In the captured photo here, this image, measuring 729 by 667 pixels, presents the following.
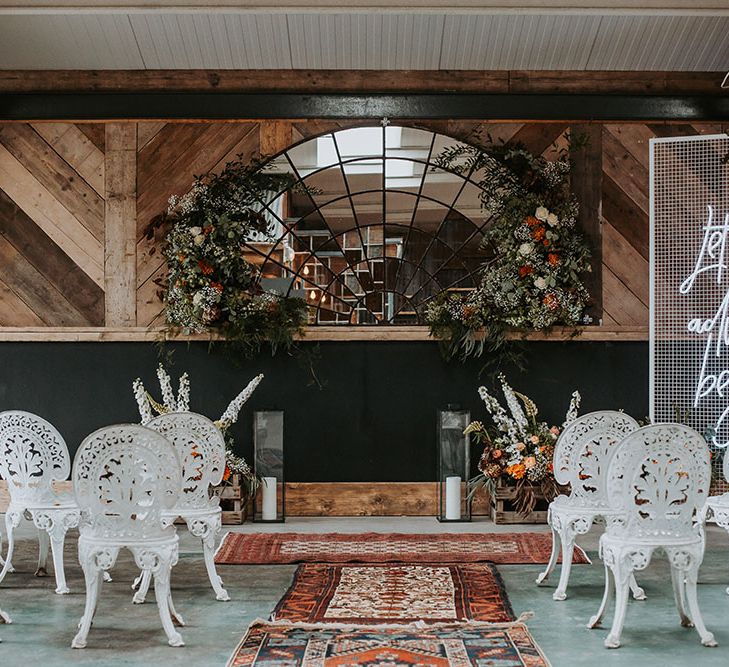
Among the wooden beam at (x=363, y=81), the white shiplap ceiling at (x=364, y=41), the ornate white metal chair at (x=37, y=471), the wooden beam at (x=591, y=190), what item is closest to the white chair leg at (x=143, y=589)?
the ornate white metal chair at (x=37, y=471)

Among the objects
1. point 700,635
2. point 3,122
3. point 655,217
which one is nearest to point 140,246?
point 3,122

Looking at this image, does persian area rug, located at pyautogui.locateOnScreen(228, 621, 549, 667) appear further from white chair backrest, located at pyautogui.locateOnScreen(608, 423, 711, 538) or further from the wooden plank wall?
the wooden plank wall

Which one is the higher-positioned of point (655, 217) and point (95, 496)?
point (655, 217)

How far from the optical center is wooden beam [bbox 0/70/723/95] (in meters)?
8.95

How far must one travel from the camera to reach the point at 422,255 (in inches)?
360

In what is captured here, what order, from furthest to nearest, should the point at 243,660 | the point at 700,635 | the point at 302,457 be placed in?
the point at 302,457 → the point at 700,635 → the point at 243,660

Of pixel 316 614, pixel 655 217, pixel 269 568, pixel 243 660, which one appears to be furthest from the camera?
pixel 655 217

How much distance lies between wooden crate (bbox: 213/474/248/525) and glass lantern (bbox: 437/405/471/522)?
164cm

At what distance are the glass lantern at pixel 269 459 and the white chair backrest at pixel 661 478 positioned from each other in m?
4.02

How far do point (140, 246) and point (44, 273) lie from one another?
35.2 inches

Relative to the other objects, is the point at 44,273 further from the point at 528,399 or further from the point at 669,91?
the point at 669,91

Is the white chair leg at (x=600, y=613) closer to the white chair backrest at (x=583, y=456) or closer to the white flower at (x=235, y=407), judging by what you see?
the white chair backrest at (x=583, y=456)

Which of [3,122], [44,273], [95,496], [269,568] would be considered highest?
[3,122]

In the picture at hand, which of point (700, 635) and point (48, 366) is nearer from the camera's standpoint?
point (700, 635)
